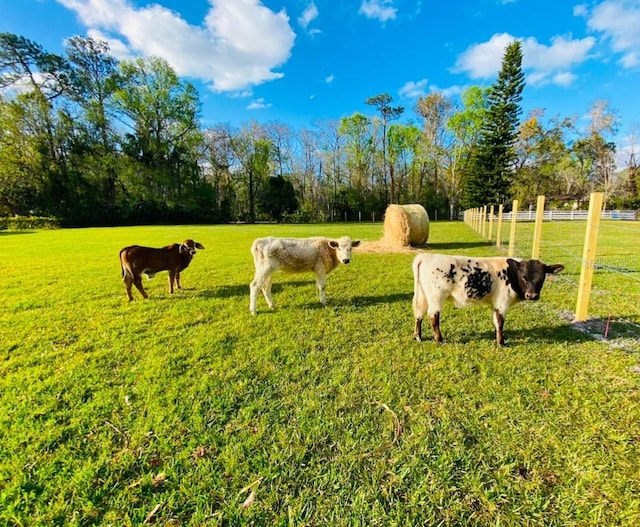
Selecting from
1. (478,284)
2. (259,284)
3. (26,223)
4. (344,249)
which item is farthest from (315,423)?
(26,223)

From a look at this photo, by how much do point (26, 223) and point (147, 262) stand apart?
3338 centimetres

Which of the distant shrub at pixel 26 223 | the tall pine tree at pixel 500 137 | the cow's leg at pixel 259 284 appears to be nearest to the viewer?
the cow's leg at pixel 259 284

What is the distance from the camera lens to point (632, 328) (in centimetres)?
411

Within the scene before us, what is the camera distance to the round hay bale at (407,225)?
1212cm

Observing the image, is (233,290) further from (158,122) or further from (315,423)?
(158,122)

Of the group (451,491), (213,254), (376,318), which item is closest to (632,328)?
(376,318)

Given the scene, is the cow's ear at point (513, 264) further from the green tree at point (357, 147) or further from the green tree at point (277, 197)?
the green tree at point (357, 147)

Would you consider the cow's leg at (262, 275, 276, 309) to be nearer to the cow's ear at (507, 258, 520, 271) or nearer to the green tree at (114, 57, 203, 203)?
the cow's ear at (507, 258, 520, 271)

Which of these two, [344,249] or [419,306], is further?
[344,249]

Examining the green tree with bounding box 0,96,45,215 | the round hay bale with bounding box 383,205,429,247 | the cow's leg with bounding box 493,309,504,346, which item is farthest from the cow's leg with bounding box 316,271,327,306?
the green tree with bounding box 0,96,45,215

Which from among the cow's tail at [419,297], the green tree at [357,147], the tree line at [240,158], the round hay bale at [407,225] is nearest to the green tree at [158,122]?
the tree line at [240,158]

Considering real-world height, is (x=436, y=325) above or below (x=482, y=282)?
below

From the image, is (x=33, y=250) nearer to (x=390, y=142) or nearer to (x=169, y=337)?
(x=169, y=337)

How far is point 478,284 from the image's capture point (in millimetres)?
3689
